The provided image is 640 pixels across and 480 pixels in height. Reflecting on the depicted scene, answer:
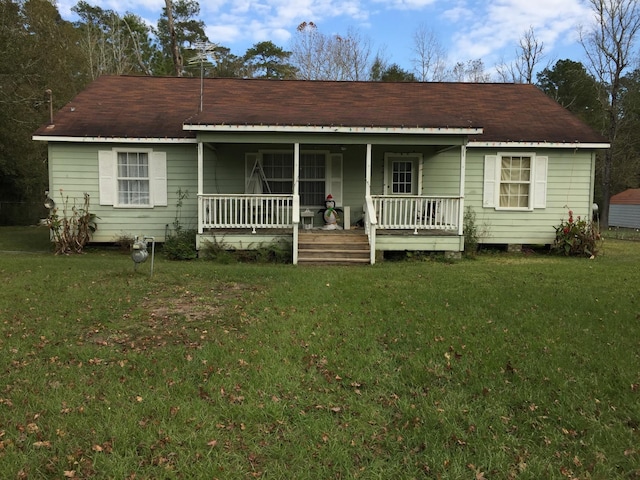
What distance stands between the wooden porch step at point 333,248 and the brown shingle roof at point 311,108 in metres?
2.46

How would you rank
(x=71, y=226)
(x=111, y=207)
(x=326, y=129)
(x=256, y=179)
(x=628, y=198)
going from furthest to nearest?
(x=628, y=198)
(x=256, y=179)
(x=111, y=207)
(x=71, y=226)
(x=326, y=129)

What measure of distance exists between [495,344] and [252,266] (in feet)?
18.5

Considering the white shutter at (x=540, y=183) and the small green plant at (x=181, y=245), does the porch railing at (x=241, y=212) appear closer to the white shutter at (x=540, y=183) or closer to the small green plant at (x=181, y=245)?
the small green plant at (x=181, y=245)

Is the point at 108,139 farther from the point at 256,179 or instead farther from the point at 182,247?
the point at 256,179

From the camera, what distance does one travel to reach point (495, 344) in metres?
4.60

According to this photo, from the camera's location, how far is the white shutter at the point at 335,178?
1234cm

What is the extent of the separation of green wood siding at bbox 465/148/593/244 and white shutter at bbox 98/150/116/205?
8.99 metres

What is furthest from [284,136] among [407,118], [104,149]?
[104,149]

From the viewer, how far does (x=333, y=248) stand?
10.2 metres

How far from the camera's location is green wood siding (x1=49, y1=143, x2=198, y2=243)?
37.7 ft

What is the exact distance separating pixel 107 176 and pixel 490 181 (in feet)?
31.9

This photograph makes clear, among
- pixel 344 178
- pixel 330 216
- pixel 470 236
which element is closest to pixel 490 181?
pixel 470 236

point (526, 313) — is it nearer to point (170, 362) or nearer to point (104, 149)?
point (170, 362)

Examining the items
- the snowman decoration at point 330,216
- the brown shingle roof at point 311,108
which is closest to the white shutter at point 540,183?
the brown shingle roof at point 311,108
